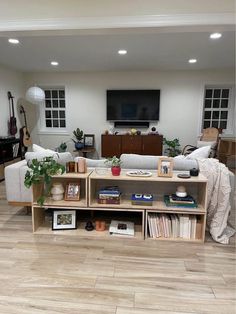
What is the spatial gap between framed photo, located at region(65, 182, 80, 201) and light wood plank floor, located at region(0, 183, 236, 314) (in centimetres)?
42

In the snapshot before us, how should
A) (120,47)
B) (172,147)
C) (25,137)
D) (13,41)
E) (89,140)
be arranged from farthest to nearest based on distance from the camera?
(89,140) < (25,137) < (172,147) < (120,47) < (13,41)

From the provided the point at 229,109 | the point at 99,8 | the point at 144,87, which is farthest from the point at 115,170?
the point at 229,109

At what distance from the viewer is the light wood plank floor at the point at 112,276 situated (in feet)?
5.24

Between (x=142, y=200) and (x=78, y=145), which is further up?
(x=78, y=145)

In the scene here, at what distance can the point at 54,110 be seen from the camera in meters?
6.46

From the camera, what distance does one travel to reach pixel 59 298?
1651mm

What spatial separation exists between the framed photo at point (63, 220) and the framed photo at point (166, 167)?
1080 mm

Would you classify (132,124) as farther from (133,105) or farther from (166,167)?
(166,167)

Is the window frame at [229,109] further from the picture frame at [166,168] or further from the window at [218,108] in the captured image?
the picture frame at [166,168]

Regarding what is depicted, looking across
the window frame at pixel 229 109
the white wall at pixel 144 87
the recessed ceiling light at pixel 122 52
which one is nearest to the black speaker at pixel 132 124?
the white wall at pixel 144 87

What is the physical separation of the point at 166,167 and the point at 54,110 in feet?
15.8

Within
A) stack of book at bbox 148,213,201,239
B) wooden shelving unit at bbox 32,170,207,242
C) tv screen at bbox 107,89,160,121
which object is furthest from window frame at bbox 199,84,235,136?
stack of book at bbox 148,213,201,239

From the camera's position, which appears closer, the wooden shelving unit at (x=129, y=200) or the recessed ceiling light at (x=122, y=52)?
the wooden shelving unit at (x=129, y=200)

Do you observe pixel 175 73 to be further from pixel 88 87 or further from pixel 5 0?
pixel 5 0
